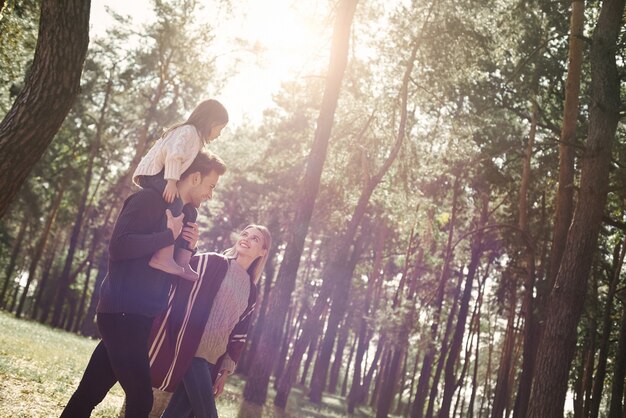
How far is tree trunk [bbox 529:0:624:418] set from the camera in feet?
34.0

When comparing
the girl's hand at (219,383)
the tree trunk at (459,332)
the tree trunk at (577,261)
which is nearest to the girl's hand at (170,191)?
the girl's hand at (219,383)

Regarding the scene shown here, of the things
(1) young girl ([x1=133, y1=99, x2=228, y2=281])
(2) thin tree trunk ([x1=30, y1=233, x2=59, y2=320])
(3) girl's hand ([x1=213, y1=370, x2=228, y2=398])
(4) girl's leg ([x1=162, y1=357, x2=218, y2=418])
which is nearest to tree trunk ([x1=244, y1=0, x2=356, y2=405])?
(3) girl's hand ([x1=213, y1=370, x2=228, y2=398])

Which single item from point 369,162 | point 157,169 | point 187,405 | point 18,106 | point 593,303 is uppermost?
point 369,162

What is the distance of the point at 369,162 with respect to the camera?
19219 millimetres

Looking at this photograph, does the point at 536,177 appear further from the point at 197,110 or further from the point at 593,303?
the point at 197,110

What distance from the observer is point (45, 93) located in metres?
4.58

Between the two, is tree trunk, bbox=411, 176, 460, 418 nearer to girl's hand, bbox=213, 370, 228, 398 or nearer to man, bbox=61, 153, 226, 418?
girl's hand, bbox=213, 370, 228, 398

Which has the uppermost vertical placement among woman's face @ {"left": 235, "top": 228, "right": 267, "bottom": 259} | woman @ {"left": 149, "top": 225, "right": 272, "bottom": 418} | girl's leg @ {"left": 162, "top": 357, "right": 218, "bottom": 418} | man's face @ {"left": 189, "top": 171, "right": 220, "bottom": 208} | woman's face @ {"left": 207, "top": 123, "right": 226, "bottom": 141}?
woman's face @ {"left": 207, "top": 123, "right": 226, "bottom": 141}

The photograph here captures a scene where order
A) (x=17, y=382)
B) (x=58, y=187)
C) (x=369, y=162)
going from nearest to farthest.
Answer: (x=17, y=382) < (x=369, y=162) < (x=58, y=187)

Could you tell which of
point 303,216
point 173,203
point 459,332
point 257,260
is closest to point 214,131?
point 173,203

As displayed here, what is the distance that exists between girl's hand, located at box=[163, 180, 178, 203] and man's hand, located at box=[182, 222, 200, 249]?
0.30 metres

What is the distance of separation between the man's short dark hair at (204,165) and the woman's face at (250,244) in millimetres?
929

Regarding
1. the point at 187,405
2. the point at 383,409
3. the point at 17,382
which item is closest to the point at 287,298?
the point at 17,382

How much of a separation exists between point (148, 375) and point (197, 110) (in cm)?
167
